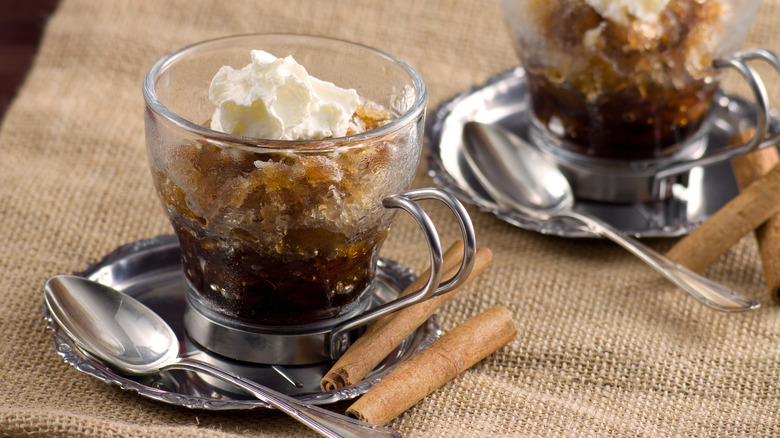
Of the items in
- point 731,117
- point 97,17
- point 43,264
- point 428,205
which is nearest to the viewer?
point 43,264

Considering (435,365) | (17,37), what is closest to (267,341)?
(435,365)

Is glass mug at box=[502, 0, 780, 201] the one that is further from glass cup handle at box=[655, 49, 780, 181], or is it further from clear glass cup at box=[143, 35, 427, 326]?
clear glass cup at box=[143, 35, 427, 326]

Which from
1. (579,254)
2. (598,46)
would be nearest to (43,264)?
(579,254)

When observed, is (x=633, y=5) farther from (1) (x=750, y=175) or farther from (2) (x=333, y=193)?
(2) (x=333, y=193)

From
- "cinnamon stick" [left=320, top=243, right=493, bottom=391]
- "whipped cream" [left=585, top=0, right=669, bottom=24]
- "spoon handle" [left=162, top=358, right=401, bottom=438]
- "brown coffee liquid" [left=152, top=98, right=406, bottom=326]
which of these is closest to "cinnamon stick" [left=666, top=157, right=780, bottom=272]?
"whipped cream" [left=585, top=0, right=669, bottom=24]

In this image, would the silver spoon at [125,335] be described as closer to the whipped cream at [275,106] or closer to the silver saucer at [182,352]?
the silver saucer at [182,352]

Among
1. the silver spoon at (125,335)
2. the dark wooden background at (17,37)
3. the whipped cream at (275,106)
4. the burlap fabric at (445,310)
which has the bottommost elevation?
the dark wooden background at (17,37)

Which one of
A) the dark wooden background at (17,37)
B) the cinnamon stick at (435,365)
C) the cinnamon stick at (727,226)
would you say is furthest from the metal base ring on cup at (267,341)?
the dark wooden background at (17,37)
